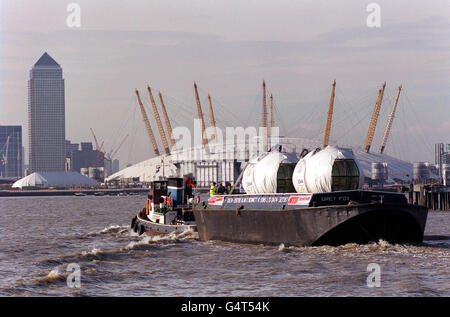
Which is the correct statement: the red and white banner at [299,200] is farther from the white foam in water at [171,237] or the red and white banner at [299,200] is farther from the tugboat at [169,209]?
the tugboat at [169,209]

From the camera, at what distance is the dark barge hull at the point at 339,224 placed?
39.0 meters

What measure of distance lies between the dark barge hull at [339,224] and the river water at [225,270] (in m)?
0.50

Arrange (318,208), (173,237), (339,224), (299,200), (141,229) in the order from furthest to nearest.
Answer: (141,229), (173,237), (299,200), (318,208), (339,224)

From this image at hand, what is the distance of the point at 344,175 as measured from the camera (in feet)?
136

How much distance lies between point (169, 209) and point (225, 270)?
20308mm

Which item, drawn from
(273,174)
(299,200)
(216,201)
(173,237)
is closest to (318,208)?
(299,200)

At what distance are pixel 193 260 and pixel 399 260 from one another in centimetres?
1098

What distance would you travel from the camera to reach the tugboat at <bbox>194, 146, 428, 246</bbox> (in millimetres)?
39463

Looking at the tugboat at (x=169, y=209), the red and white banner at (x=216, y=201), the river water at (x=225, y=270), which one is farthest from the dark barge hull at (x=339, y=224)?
the tugboat at (x=169, y=209)

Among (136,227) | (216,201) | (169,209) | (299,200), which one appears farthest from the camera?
(136,227)

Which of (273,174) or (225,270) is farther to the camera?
Answer: (273,174)

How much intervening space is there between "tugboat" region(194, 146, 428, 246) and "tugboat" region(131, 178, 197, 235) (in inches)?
354

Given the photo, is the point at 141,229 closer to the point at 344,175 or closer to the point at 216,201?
the point at 216,201
